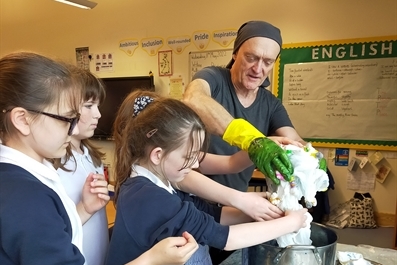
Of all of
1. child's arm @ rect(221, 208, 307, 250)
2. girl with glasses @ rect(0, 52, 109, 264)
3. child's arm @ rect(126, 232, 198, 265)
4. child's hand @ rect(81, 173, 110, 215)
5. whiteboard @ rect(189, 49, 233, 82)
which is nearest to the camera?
girl with glasses @ rect(0, 52, 109, 264)

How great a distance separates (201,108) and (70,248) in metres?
0.61

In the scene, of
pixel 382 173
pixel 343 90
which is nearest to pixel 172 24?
pixel 343 90

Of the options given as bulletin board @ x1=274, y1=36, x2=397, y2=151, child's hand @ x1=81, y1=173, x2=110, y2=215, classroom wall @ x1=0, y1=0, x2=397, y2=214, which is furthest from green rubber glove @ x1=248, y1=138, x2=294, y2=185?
bulletin board @ x1=274, y1=36, x2=397, y2=151

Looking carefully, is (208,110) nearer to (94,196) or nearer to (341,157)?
(94,196)

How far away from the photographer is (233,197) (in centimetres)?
89

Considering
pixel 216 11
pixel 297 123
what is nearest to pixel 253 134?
pixel 297 123

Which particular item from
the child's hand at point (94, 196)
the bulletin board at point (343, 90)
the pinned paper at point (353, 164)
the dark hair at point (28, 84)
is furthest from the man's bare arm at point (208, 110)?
the pinned paper at point (353, 164)

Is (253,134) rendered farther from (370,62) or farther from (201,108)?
(370,62)

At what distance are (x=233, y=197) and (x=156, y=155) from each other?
231mm

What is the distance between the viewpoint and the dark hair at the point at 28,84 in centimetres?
62

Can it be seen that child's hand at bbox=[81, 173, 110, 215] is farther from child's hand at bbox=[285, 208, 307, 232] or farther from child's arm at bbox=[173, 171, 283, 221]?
child's hand at bbox=[285, 208, 307, 232]

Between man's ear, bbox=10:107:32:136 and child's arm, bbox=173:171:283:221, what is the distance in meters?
0.44

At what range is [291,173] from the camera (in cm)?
80

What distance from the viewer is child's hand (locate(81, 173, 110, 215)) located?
0.94 m
